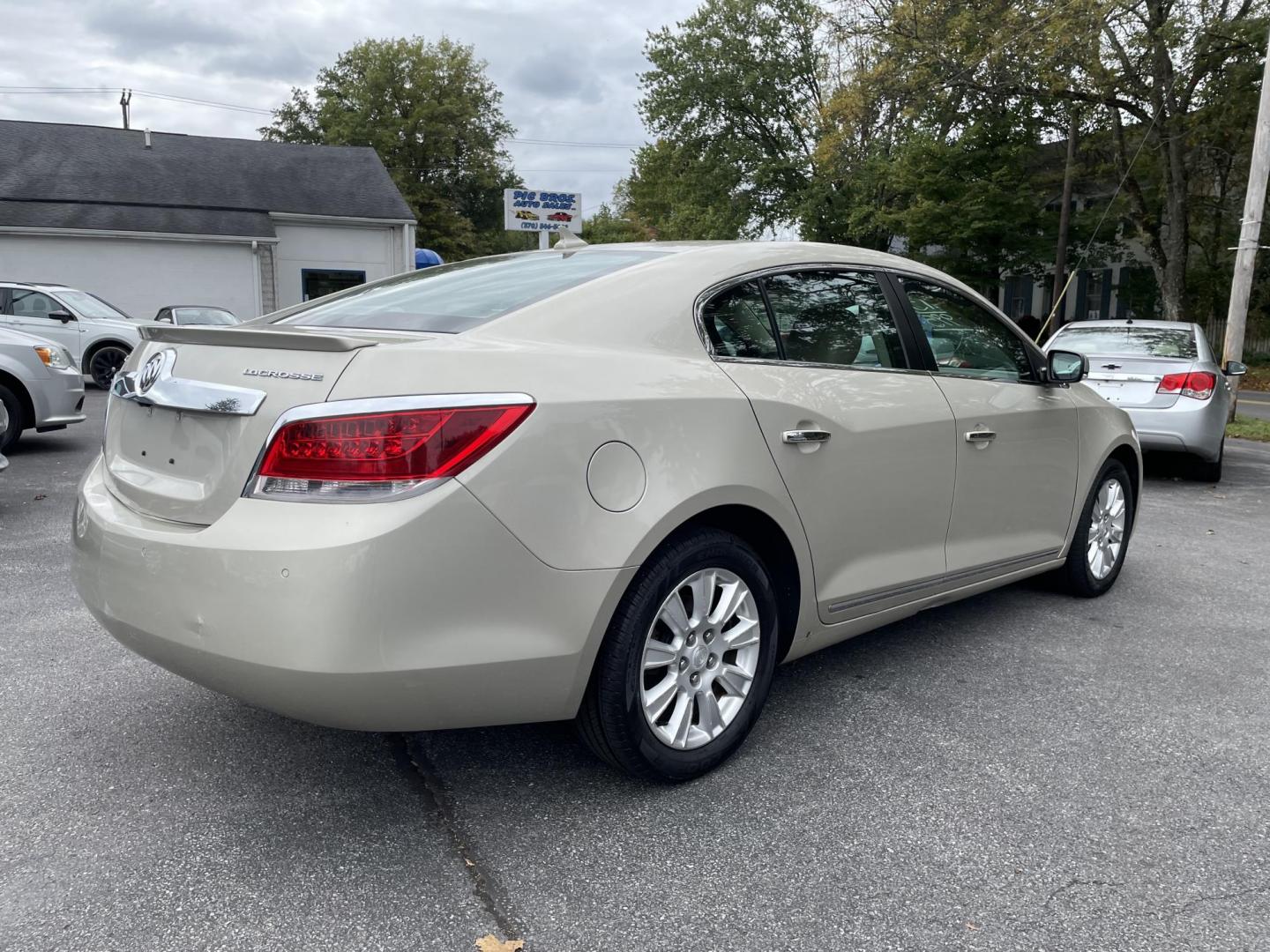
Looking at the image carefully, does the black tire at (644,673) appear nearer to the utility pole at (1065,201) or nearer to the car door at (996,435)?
the car door at (996,435)

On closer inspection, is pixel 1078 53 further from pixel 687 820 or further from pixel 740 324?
pixel 687 820

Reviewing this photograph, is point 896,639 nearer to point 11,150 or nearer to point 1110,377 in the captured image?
point 1110,377

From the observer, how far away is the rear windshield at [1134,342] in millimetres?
8992

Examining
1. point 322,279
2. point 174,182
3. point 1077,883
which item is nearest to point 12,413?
point 1077,883

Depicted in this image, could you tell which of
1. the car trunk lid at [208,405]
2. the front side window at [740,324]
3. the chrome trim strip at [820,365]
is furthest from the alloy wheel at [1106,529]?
the car trunk lid at [208,405]

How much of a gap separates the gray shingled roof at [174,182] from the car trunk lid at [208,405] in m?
24.3

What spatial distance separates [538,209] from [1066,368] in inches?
476

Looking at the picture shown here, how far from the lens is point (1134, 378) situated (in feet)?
28.8

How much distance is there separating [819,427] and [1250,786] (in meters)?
1.62

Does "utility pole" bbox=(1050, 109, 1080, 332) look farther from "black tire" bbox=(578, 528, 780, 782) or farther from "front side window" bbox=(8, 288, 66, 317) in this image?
"black tire" bbox=(578, 528, 780, 782)

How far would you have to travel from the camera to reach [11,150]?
2634cm

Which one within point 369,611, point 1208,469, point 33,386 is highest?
point 369,611

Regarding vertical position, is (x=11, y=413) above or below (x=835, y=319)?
below

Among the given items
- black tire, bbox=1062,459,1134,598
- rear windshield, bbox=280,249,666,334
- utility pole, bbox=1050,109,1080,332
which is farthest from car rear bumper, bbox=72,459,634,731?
utility pole, bbox=1050,109,1080,332
